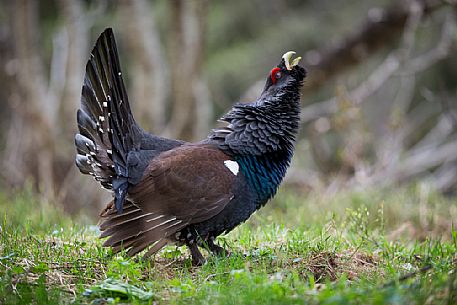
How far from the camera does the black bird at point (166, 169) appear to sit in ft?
17.5

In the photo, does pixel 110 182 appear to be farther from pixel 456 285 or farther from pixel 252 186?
pixel 456 285

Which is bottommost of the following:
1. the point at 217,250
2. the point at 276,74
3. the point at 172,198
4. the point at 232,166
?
the point at 217,250

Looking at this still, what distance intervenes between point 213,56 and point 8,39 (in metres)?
6.30

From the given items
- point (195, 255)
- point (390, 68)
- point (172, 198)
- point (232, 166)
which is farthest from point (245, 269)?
point (390, 68)

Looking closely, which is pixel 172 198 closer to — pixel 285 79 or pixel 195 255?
pixel 195 255

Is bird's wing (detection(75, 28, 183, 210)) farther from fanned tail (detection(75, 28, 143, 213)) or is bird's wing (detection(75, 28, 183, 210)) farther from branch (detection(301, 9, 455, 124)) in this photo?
branch (detection(301, 9, 455, 124))

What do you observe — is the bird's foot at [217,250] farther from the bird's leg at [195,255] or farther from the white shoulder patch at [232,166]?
the white shoulder patch at [232,166]

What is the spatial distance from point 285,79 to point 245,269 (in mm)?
2362

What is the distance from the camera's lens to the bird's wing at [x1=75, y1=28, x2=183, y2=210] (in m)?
5.47

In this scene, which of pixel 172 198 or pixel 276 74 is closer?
pixel 172 198

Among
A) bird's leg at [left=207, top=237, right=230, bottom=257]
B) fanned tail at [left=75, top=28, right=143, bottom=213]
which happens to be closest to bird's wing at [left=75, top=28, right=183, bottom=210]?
fanned tail at [left=75, top=28, right=143, bottom=213]

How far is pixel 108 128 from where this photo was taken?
5.57 meters

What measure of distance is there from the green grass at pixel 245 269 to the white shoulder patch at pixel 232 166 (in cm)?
71

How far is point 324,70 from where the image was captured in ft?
41.2
